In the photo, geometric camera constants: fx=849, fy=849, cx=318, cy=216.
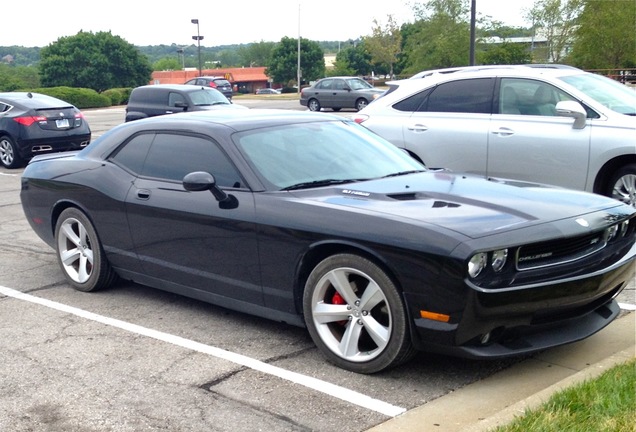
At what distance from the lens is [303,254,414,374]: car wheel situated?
4.68 meters

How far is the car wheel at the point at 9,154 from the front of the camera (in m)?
17.0

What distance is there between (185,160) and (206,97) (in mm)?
16373

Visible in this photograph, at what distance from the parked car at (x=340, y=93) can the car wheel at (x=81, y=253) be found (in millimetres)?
26088

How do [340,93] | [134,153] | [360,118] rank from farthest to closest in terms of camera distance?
[340,93]
[360,118]
[134,153]

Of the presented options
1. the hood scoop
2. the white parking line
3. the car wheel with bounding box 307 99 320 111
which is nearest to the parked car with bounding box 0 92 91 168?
the white parking line

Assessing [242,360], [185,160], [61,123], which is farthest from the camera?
[61,123]

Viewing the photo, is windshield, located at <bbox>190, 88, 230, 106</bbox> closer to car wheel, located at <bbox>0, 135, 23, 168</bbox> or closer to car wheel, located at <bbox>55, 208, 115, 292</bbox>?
car wheel, located at <bbox>0, 135, 23, 168</bbox>

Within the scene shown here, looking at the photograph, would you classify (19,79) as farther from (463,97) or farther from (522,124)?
(522,124)

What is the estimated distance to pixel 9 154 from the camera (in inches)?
674

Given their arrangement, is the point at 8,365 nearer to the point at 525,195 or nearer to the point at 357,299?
the point at 357,299

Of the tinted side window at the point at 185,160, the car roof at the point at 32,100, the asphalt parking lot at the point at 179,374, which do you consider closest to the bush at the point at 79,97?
the car roof at the point at 32,100

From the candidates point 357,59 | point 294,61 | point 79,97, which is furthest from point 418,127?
point 357,59

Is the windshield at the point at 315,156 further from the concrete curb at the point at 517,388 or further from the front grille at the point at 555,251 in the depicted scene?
the concrete curb at the point at 517,388

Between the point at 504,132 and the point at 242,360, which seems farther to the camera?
the point at 504,132
